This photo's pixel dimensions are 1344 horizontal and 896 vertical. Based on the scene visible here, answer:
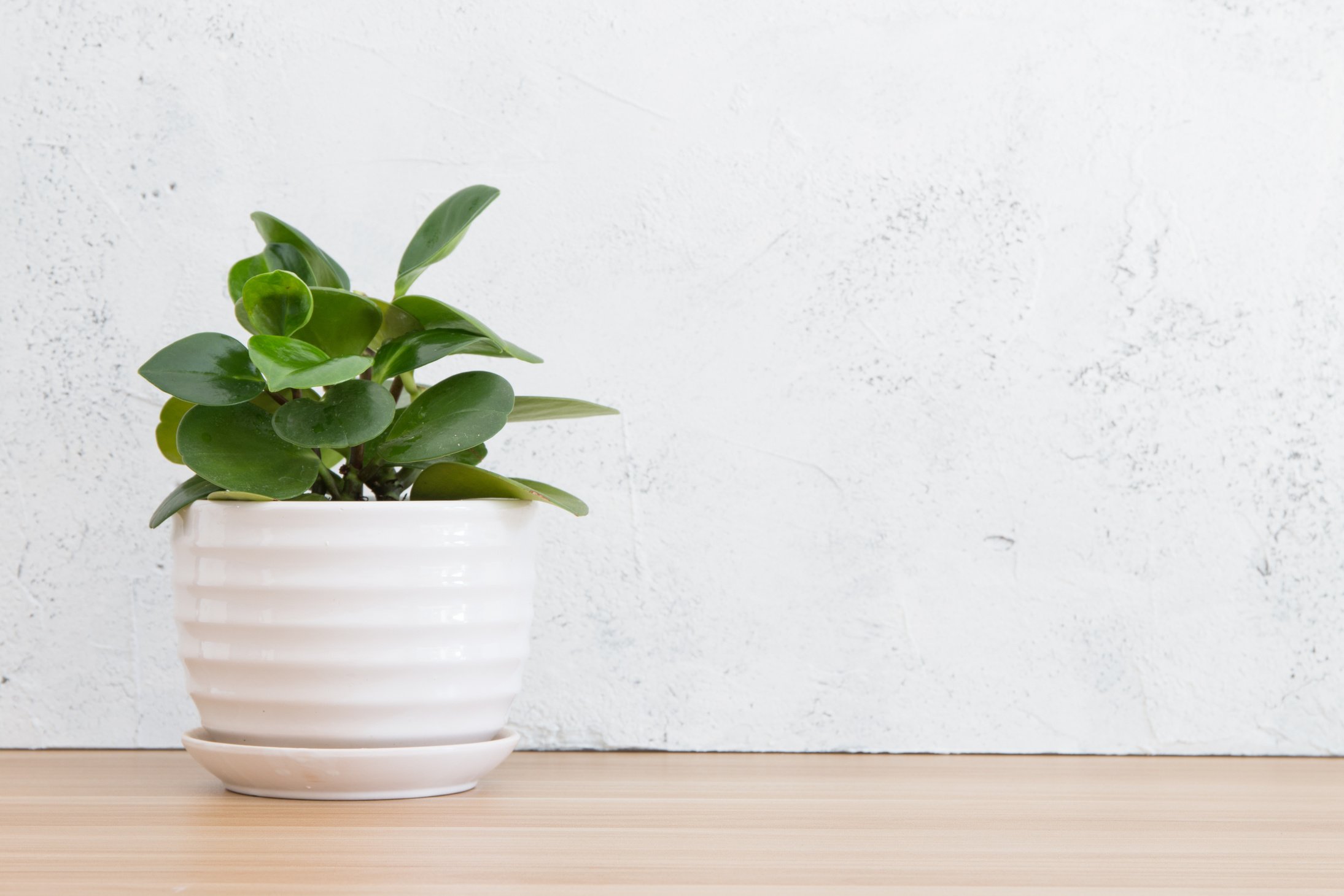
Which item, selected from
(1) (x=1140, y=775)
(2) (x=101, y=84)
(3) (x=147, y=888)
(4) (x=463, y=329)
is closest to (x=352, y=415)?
(4) (x=463, y=329)

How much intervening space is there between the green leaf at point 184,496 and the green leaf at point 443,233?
182 mm

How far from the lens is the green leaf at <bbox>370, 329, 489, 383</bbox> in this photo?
0.70 metres

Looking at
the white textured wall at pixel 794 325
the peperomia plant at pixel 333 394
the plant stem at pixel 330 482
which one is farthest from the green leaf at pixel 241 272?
the white textured wall at pixel 794 325

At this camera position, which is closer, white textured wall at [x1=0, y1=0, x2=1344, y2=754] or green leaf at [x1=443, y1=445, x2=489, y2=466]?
green leaf at [x1=443, y1=445, x2=489, y2=466]

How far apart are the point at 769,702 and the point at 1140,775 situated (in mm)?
310

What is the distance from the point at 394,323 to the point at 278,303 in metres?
0.09

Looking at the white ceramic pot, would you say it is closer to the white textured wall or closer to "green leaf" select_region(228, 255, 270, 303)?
"green leaf" select_region(228, 255, 270, 303)

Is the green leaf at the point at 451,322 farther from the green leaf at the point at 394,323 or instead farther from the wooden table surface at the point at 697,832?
the wooden table surface at the point at 697,832

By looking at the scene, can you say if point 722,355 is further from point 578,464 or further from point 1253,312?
point 1253,312

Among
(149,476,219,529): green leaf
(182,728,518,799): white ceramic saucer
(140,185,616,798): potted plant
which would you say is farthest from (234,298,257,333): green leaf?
(182,728,518,799): white ceramic saucer

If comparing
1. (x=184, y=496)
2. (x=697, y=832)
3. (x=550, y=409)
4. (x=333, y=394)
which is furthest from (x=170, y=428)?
(x=697, y=832)

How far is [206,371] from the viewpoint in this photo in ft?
2.20

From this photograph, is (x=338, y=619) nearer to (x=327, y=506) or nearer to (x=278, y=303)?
(x=327, y=506)

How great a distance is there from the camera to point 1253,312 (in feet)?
3.28
